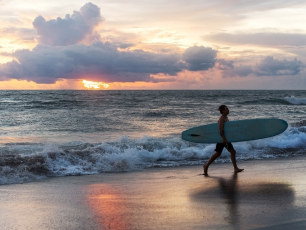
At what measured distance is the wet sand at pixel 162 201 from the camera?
4.68 meters

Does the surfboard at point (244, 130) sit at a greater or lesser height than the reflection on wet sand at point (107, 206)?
greater

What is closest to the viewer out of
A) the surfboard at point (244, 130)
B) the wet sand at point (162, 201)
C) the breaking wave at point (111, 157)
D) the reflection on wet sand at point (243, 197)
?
the wet sand at point (162, 201)

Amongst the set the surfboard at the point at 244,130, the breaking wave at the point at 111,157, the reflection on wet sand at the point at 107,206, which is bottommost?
the breaking wave at the point at 111,157

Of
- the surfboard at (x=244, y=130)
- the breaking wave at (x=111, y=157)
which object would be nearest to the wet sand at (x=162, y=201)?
the breaking wave at (x=111, y=157)

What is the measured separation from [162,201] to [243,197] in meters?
1.38

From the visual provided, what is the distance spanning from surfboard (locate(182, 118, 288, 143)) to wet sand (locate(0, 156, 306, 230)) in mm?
855

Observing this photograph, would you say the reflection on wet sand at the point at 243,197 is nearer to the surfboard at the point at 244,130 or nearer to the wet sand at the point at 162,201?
the wet sand at the point at 162,201

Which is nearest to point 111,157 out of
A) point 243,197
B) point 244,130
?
point 244,130

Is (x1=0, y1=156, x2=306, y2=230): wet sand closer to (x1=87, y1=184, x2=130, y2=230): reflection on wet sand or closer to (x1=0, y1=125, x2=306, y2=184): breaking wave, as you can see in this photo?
(x1=87, y1=184, x2=130, y2=230): reflection on wet sand

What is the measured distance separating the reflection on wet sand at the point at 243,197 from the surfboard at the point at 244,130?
136 cm

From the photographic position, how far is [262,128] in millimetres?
8797

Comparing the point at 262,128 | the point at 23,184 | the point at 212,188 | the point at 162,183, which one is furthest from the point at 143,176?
the point at 262,128

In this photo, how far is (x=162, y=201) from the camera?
570 cm

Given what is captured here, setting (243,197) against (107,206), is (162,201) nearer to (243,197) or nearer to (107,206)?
(107,206)
